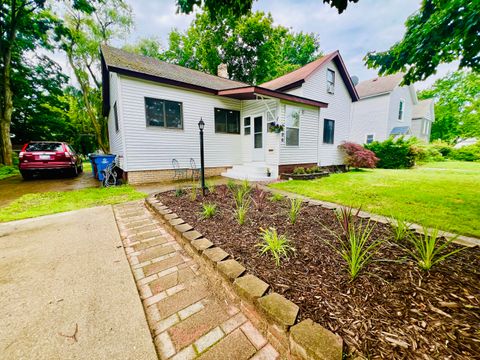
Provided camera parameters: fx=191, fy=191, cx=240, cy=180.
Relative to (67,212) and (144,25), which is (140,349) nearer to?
(67,212)

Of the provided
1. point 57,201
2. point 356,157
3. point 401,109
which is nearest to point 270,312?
point 57,201

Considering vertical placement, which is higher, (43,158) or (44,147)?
(44,147)

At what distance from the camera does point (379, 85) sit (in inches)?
718

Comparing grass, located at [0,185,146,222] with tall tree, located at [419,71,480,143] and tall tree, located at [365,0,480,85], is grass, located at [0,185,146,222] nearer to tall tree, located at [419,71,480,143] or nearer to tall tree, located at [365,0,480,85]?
tall tree, located at [365,0,480,85]

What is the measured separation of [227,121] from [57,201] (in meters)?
7.00

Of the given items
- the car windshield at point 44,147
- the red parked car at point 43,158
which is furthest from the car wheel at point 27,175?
the car windshield at point 44,147

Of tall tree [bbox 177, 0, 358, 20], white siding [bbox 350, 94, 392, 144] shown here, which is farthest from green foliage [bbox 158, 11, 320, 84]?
tall tree [bbox 177, 0, 358, 20]

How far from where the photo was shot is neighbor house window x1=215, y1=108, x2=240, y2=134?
9.18m

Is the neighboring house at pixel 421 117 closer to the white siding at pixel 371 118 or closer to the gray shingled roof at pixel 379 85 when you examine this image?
the gray shingled roof at pixel 379 85

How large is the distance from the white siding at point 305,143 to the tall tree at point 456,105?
25604mm

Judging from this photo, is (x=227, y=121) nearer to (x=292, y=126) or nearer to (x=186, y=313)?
(x=292, y=126)

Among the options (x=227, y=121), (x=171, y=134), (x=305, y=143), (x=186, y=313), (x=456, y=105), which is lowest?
(x=186, y=313)

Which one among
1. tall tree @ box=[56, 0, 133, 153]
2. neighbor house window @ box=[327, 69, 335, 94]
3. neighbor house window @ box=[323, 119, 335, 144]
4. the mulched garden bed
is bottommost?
the mulched garden bed

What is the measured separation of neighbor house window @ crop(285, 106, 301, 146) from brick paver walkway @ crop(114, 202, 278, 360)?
7137 millimetres
